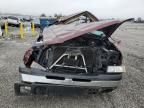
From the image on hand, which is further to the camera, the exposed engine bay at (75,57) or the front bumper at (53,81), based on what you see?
the exposed engine bay at (75,57)

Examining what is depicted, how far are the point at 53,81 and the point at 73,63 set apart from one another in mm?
549

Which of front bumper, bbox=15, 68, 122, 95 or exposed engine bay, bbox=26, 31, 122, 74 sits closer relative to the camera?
front bumper, bbox=15, 68, 122, 95

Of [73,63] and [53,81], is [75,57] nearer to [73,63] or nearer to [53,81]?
[73,63]

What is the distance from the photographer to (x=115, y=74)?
14.8 feet

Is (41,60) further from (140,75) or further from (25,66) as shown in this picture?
(140,75)

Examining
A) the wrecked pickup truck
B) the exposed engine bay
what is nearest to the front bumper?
the wrecked pickup truck

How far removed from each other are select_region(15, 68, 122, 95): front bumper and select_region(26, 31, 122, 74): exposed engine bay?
0.57 ft

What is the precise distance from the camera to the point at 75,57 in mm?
4535

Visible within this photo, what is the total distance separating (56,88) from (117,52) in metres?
1.46

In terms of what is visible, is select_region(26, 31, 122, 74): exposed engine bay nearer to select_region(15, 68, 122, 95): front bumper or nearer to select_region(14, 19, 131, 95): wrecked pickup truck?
select_region(14, 19, 131, 95): wrecked pickup truck

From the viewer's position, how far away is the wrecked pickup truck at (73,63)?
13.8ft

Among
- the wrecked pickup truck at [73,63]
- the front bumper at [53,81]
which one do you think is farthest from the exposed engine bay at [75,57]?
the front bumper at [53,81]

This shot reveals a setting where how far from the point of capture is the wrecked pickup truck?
4207 mm

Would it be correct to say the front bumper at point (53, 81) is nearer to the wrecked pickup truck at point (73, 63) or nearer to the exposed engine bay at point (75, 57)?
the wrecked pickup truck at point (73, 63)
